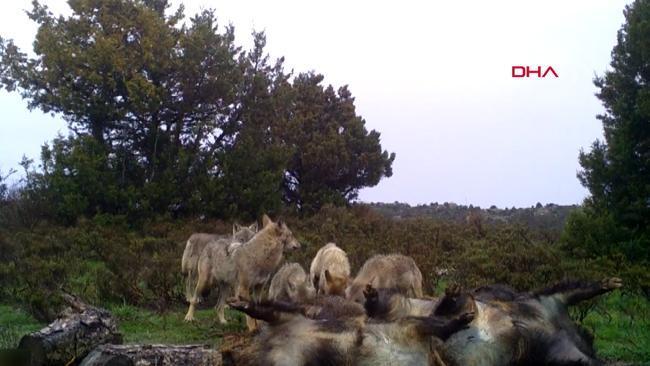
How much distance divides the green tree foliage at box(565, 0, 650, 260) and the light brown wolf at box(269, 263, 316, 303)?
9.13 metres

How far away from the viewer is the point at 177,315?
42.2ft

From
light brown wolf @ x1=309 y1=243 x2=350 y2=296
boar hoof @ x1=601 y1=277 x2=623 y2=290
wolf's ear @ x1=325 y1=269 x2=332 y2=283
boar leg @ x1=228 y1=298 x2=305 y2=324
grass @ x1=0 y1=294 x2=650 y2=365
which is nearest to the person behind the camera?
boar leg @ x1=228 y1=298 x2=305 y2=324

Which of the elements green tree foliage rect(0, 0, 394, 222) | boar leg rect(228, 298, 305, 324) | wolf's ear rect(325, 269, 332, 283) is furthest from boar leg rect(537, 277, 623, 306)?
green tree foliage rect(0, 0, 394, 222)

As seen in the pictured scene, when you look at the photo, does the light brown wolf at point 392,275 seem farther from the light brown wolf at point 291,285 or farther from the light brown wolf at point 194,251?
the light brown wolf at point 194,251

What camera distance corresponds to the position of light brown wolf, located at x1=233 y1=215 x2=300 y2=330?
12539mm

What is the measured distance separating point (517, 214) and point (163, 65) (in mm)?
21460

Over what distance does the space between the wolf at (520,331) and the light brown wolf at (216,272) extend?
604 centimetres

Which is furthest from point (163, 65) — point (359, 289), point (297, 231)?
point (359, 289)

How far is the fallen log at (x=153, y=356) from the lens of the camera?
640cm

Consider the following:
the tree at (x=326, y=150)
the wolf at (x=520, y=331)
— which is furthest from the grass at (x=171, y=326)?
the tree at (x=326, y=150)

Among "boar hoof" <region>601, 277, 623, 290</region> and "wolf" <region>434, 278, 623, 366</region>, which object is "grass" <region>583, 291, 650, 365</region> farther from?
"wolf" <region>434, 278, 623, 366</region>

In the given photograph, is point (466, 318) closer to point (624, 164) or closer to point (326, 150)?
point (624, 164)

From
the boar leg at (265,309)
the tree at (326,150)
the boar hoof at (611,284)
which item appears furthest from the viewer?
the tree at (326,150)

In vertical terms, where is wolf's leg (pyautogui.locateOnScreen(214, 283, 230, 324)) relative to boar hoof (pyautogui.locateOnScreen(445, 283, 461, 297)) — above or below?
below
